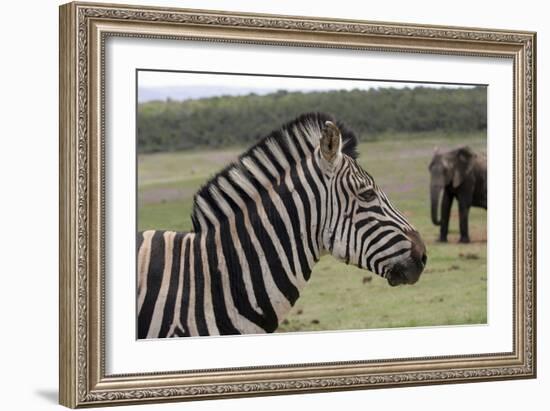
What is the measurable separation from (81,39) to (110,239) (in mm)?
909

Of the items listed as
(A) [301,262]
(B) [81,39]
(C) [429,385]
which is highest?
(B) [81,39]

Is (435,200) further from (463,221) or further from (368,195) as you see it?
(368,195)

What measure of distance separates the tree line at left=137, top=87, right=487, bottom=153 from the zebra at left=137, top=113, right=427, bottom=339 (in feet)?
0.27

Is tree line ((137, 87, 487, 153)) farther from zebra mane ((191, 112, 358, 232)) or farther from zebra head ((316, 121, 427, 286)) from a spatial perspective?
zebra head ((316, 121, 427, 286))

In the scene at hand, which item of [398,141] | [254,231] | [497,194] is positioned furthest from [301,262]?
[497,194]

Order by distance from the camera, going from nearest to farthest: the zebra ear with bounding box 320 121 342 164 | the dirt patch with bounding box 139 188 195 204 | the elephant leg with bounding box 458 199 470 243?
the dirt patch with bounding box 139 188 195 204
the zebra ear with bounding box 320 121 342 164
the elephant leg with bounding box 458 199 470 243

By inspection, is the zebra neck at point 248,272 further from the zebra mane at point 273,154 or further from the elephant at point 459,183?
the elephant at point 459,183

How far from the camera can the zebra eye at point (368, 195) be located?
5734 millimetres

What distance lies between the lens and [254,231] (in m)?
5.63

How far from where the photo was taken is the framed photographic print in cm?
516

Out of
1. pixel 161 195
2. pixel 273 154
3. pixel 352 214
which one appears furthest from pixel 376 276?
pixel 161 195

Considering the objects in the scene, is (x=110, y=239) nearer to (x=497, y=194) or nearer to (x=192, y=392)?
(x=192, y=392)

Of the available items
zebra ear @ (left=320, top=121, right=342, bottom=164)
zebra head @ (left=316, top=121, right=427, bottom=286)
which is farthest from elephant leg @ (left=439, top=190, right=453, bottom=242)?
zebra ear @ (left=320, top=121, right=342, bottom=164)

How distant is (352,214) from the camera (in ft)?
18.7
